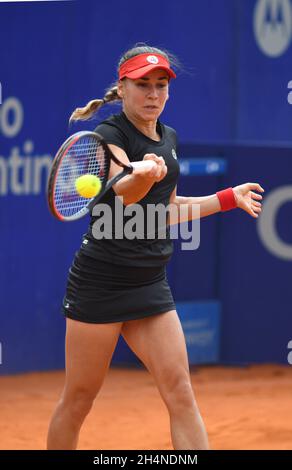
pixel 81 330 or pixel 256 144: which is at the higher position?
pixel 256 144

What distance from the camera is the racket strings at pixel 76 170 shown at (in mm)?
3350

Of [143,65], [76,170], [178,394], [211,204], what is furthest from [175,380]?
[143,65]

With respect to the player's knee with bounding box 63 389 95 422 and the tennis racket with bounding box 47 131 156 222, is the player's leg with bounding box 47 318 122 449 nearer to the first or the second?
the player's knee with bounding box 63 389 95 422

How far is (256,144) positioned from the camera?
22.5ft

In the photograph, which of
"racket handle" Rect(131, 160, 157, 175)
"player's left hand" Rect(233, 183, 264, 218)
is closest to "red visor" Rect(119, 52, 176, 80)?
"racket handle" Rect(131, 160, 157, 175)

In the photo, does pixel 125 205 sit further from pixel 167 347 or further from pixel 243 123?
pixel 243 123

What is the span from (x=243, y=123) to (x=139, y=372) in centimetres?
206

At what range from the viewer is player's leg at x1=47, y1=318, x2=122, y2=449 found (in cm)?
360

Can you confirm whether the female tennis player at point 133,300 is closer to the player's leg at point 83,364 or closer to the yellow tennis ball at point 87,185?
the player's leg at point 83,364

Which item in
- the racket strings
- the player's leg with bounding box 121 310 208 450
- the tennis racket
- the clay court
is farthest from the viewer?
the clay court

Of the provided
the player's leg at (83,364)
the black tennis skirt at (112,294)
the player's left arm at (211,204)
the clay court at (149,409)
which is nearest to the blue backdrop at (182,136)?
the clay court at (149,409)

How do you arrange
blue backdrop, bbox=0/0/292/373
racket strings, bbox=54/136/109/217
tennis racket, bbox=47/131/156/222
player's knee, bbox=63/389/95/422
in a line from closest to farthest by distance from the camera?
tennis racket, bbox=47/131/156/222 < racket strings, bbox=54/136/109/217 < player's knee, bbox=63/389/95/422 < blue backdrop, bbox=0/0/292/373
